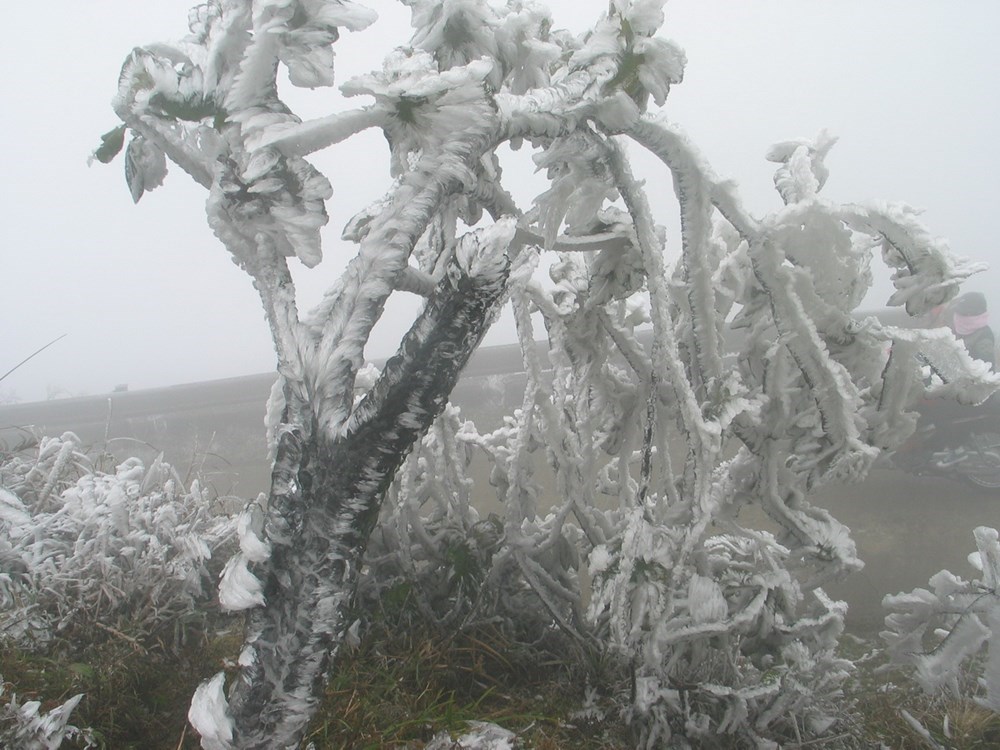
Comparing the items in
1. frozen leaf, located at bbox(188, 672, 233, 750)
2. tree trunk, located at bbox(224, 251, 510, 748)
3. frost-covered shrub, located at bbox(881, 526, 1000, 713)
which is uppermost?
tree trunk, located at bbox(224, 251, 510, 748)

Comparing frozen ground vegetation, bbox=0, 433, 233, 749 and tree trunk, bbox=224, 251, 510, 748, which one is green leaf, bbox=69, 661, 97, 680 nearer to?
frozen ground vegetation, bbox=0, 433, 233, 749

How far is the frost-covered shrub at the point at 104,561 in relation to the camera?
1.18m

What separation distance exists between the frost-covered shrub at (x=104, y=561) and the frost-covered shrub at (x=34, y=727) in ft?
0.91

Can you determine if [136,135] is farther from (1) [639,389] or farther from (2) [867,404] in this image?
(2) [867,404]

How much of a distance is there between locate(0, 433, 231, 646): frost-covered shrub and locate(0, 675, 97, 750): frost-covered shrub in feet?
0.91

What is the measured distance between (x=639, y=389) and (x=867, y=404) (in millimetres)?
371

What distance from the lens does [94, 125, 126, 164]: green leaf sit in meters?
0.79

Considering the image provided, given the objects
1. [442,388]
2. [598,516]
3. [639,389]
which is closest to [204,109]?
[442,388]

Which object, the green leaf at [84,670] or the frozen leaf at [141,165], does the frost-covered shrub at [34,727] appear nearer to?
the green leaf at [84,670]

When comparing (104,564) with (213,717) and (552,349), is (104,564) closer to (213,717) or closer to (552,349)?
(213,717)

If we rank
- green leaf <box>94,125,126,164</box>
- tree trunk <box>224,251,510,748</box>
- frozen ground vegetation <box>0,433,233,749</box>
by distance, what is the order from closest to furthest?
tree trunk <box>224,251,510,748</box> → green leaf <box>94,125,126,164</box> → frozen ground vegetation <box>0,433,233,749</box>

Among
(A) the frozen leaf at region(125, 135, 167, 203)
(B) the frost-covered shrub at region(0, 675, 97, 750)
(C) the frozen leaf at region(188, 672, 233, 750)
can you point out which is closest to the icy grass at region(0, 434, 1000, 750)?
(B) the frost-covered shrub at region(0, 675, 97, 750)

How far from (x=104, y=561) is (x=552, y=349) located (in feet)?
3.17

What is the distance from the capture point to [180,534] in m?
1.42
